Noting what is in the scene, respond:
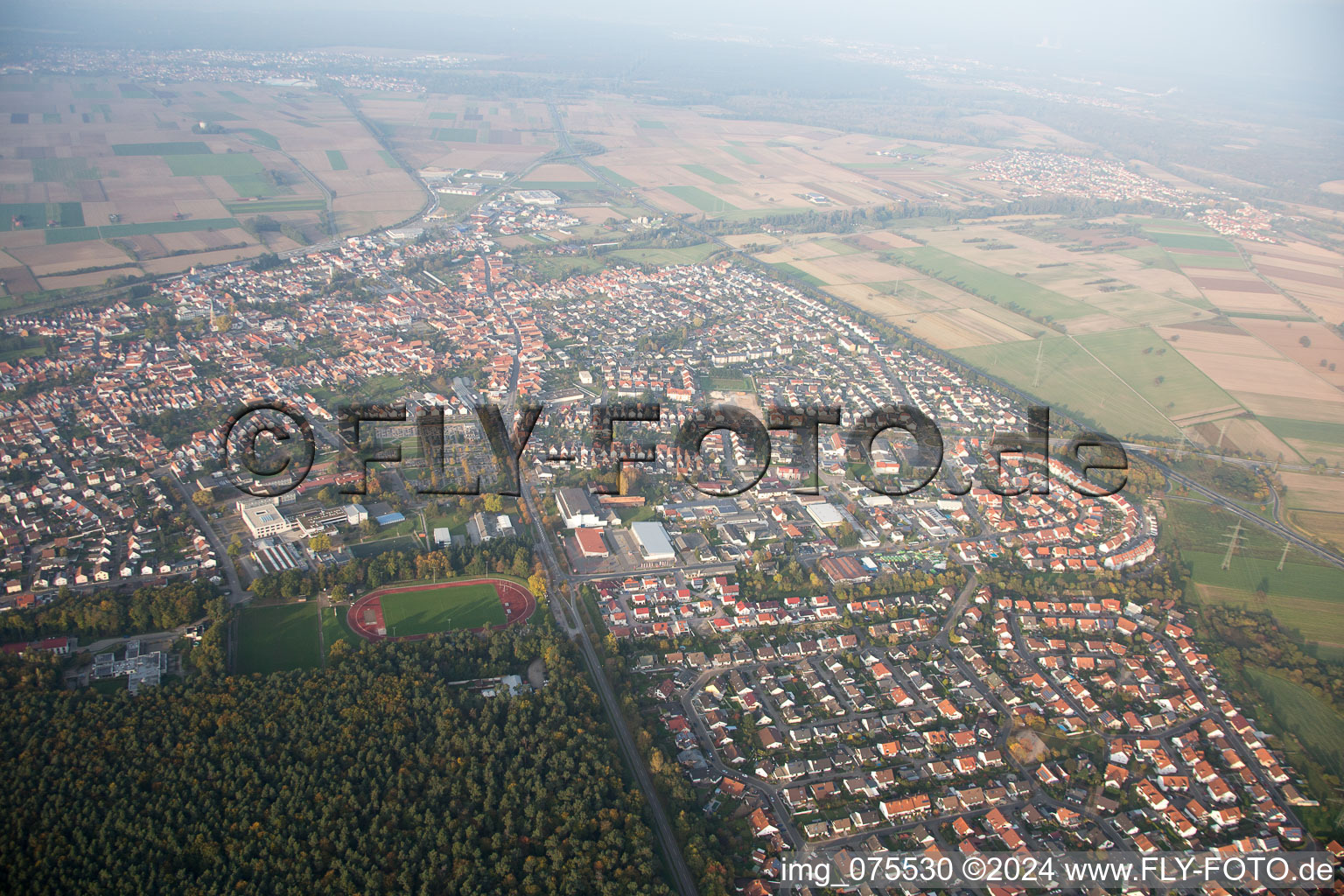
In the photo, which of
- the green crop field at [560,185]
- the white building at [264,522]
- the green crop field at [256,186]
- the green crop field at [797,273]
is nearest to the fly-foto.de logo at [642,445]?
the white building at [264,522]

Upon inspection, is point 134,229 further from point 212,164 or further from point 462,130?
point 462,130

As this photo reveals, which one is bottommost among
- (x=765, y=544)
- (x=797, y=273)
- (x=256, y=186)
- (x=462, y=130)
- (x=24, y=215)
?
(x=765, y=544)

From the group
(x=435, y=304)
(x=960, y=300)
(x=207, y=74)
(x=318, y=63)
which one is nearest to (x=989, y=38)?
(x=318, y=63)

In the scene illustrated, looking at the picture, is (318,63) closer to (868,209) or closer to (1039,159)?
(868,209)

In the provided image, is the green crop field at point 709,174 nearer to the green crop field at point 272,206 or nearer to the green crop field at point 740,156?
the green crop field at point 740,156

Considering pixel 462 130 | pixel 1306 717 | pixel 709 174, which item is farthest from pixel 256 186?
pixel 1306 717

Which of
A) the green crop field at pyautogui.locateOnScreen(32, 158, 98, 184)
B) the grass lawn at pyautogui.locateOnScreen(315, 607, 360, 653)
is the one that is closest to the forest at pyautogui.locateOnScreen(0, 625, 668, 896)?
the grass lawn at pyautogui.locateOnScreen(315, 607, 360, 653)
